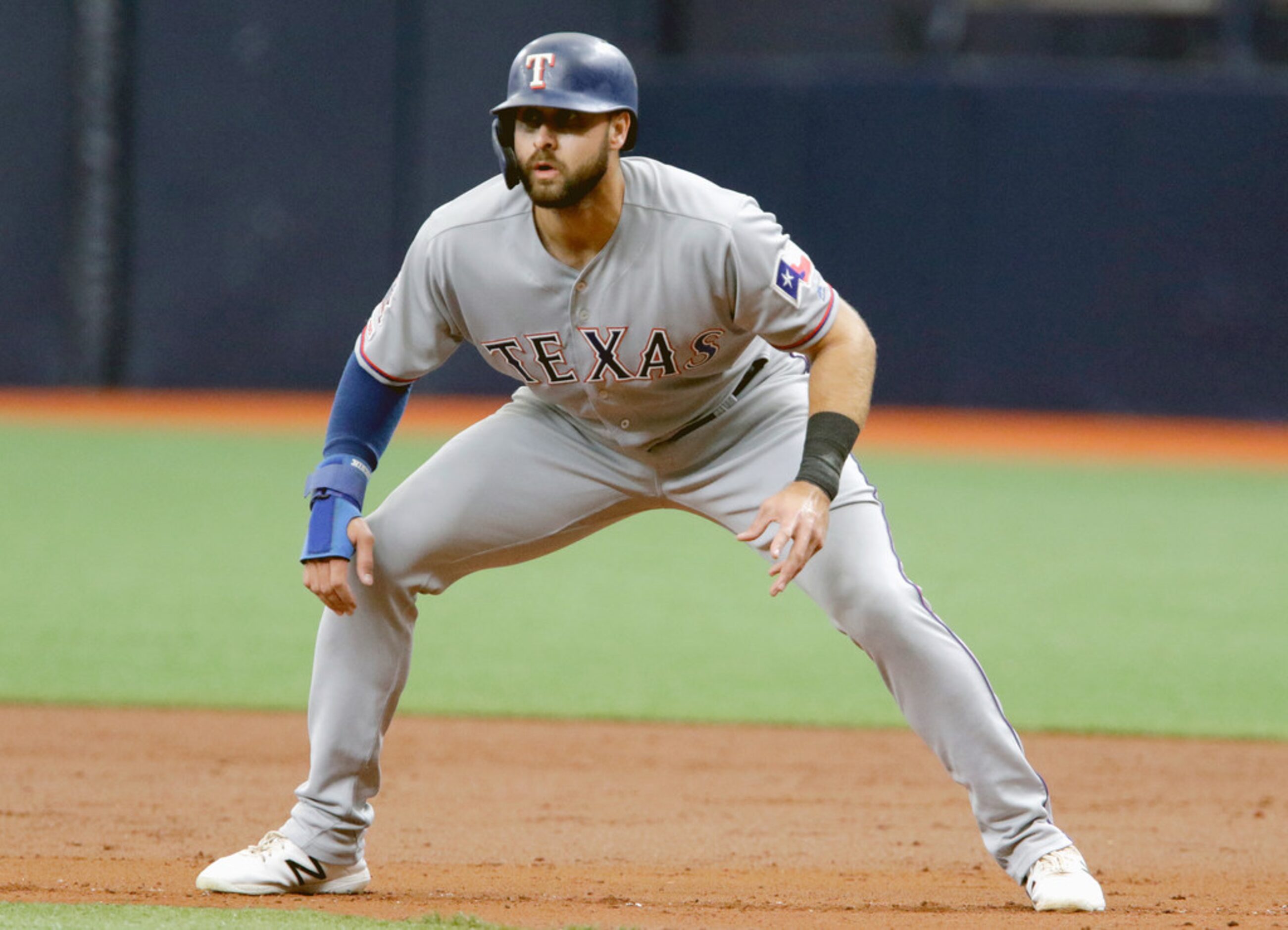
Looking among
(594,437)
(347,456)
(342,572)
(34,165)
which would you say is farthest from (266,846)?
(34,165)

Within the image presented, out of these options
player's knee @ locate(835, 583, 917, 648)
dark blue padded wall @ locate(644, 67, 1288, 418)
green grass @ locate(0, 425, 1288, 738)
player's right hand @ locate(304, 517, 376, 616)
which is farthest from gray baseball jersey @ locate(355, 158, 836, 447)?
dark blue padded wall @ locate(644, 67, 1288, 418)

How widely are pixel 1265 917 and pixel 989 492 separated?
760 cm

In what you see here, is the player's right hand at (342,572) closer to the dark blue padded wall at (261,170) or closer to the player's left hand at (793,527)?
the player's left hand at (793,527)

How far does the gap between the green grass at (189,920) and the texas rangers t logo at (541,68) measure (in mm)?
1596

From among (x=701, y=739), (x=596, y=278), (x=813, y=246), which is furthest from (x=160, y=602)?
(x=813, y=246)

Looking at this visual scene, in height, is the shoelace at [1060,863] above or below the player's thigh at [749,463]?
below

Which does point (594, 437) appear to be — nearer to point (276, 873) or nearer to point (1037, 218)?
point (276, 873)

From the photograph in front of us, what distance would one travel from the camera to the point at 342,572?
3.29m

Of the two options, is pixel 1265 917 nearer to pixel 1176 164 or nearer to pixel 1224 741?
pixel 1224 741

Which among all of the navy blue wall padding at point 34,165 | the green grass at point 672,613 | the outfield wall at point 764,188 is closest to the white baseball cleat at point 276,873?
the green grass at point 672,613

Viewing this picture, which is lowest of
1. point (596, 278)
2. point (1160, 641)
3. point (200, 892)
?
point (1160, 641)

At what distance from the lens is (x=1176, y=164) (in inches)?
557

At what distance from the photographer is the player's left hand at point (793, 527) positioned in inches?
118

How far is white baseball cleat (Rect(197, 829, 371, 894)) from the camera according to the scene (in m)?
3.33
